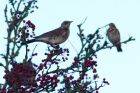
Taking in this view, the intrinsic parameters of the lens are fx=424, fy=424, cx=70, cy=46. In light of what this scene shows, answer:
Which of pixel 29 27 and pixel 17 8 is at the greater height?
pixel 17 8

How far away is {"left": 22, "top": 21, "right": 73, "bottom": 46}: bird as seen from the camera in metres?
11.4

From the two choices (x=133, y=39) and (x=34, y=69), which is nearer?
(x=34, y=69)

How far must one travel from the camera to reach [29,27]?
8281 millimetres

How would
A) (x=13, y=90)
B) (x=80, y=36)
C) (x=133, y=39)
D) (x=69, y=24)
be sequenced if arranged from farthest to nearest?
(x=69, y=24)
(x=133, y=39)
(x=80, y=36)
(x=13, y=90)

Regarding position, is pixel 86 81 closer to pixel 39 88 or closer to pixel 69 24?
pixel 39 88

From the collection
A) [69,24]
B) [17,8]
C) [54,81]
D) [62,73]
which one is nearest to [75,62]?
[62,73]

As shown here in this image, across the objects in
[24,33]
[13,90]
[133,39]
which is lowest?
[13,90]

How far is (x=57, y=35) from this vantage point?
12.0 meters

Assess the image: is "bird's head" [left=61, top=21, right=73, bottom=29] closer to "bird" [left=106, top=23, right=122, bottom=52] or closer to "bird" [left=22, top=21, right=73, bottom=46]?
"bird" [left=22, top=21, right=73, bottom=46]

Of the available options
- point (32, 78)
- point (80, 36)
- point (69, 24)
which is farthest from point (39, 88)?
point (69, 24)

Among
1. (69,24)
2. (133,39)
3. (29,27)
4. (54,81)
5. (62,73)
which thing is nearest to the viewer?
A: (54,81)

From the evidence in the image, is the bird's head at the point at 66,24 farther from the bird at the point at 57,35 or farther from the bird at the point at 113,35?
the bird at the point at 113,35

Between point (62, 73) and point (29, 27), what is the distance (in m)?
1.22

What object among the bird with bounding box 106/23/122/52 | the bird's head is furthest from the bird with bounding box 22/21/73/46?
the bird with bounding box 106/23/122/52
